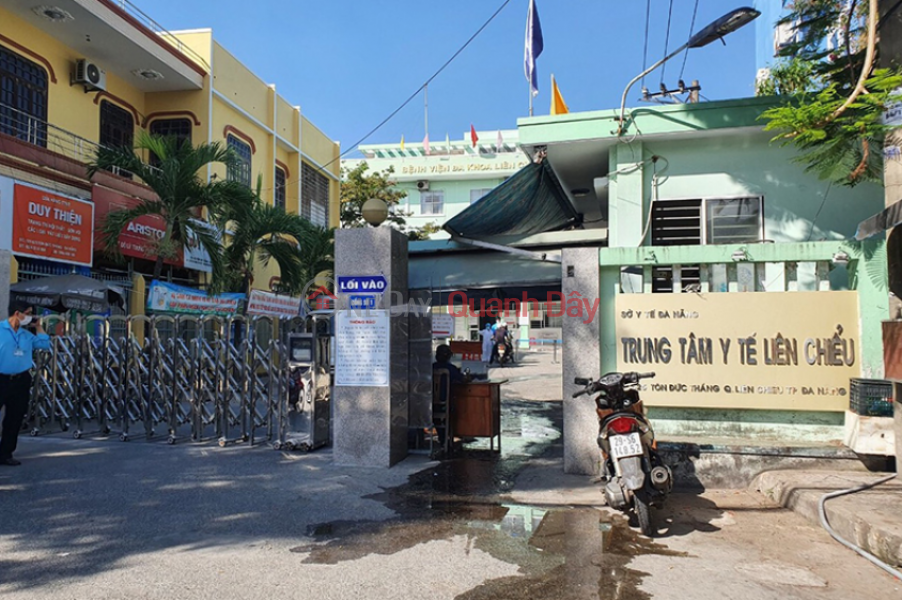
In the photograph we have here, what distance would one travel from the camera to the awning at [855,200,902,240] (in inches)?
204

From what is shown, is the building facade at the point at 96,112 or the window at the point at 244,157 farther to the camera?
the window at the point at 244,157

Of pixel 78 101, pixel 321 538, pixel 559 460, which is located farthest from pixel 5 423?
pixel 78 101

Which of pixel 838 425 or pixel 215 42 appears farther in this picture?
pixel 215 42

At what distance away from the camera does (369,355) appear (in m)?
7.37

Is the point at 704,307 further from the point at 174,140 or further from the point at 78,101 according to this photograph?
the point at 78,101

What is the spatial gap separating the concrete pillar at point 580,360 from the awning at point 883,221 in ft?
8.07

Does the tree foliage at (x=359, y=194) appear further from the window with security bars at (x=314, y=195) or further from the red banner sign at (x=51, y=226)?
the red banner sign at (x=51, y=226)

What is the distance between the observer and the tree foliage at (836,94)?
6195 millimetres

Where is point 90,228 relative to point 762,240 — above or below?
above

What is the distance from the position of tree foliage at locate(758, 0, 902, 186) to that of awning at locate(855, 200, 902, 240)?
1.13 metres

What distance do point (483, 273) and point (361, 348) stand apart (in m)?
2.04

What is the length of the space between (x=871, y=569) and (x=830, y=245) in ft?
10.9

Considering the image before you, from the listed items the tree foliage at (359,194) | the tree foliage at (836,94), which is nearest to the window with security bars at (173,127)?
the tree foliage at (359,194)

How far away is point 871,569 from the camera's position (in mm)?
4379
